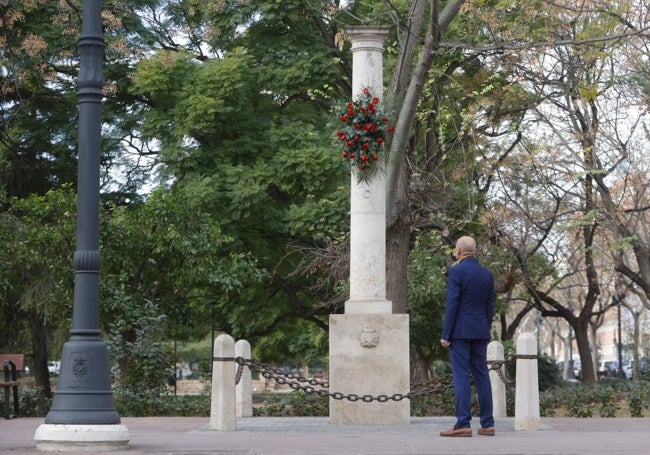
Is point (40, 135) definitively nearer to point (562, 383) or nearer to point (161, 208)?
point (161, 208)

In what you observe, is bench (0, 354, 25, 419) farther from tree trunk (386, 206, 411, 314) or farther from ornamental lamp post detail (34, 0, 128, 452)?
ornamental lamp post detail (34, 0, 128, 452)

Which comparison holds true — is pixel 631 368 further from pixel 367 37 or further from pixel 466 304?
pixel 466 304

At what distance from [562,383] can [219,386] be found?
22940mm

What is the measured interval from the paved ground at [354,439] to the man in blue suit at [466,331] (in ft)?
1.25

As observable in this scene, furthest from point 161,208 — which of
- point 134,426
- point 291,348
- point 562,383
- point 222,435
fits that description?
point 291,348

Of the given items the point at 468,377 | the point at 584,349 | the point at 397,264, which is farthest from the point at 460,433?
the point at 584,349

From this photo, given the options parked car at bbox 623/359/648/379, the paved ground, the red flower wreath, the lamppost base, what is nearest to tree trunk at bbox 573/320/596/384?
parked car at bbox 623/359/648/379

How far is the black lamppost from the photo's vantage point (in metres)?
10.7

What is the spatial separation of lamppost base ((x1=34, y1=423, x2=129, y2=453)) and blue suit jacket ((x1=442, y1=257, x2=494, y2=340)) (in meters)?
3.86

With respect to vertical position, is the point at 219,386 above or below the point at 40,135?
below

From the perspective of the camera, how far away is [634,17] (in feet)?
77.7

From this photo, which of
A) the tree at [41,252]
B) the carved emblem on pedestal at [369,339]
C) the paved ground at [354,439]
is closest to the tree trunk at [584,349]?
the tree at [41,252]

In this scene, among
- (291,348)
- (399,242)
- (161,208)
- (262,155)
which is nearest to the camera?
(399,242)

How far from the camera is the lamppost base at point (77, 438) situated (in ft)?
34.3
